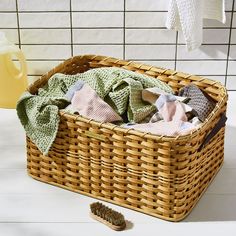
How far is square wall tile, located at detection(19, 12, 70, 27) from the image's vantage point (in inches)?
68.6

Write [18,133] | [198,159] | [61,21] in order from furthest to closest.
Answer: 1. [61,21]
2. [18,133]
3. [198,159]

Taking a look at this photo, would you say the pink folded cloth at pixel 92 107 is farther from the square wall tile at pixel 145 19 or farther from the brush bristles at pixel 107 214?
the square wall tile at pixel 145 19

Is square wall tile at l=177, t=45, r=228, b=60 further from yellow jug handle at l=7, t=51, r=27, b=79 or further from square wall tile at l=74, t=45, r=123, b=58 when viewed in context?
yellow jug handle at l=7, t=51, r=27, b=79

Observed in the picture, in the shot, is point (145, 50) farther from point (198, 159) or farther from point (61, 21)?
point (198, 159)

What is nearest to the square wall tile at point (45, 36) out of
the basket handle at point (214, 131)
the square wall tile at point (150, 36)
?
the square wall tile at point (150, 36)

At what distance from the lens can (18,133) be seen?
162 centimetres

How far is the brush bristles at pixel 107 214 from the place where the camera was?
1251mm

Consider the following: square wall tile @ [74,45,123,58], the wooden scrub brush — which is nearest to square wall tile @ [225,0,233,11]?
square wall tile @ [74,45,123,58]

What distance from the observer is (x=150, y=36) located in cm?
177

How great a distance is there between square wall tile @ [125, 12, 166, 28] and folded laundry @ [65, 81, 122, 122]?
0.41 meters

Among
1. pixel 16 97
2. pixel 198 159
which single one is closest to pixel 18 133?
pixel 16 97

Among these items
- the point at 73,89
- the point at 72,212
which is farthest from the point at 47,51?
the point at 72,212

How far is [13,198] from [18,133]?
1.00ft

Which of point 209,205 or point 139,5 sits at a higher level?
→ point 139,5
